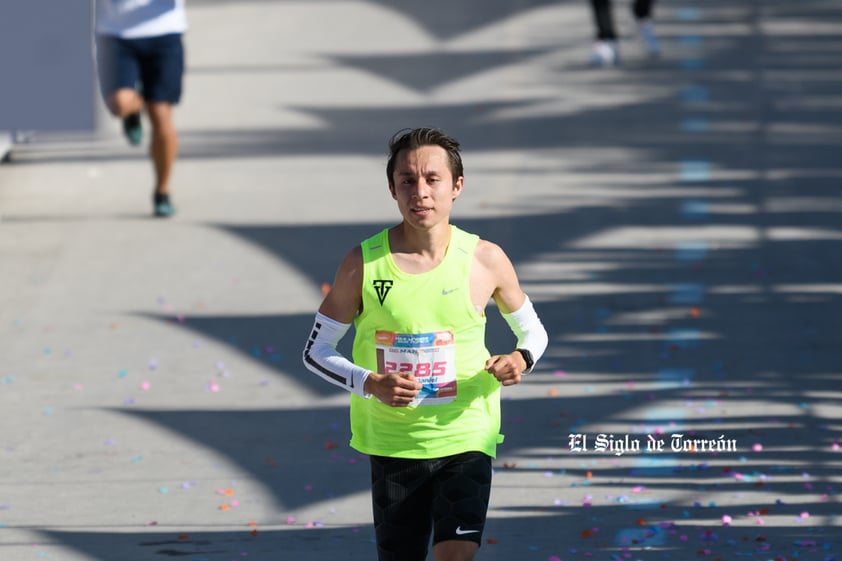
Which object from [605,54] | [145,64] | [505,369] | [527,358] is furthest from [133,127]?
[505,369]

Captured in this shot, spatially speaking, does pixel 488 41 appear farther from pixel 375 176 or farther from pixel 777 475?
pixel 777 475

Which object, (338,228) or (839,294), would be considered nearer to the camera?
(839,294)

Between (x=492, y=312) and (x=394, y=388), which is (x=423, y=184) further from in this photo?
(x=492, y=312)

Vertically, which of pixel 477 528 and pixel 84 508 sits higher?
pixel 477 528

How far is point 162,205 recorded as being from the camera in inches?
412

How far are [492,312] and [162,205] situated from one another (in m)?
2.84

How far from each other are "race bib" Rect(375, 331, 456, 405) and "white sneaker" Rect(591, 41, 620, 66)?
1021cm

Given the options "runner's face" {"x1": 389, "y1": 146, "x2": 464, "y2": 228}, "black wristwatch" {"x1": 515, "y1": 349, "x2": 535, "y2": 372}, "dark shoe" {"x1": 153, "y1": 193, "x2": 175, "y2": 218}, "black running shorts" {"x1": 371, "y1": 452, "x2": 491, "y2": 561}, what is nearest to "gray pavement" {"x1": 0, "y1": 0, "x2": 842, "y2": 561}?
"dark shoe" {"x1": 153, "y1": 193, "x2": 175, "y2": 218}

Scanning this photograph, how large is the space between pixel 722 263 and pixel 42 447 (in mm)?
4319

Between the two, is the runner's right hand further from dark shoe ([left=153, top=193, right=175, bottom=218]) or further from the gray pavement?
dark shoe ([left=153, top=193, right=175, bottom=218])

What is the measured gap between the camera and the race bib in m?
4.34

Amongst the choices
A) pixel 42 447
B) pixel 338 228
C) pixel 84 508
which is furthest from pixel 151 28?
pixel 84 508

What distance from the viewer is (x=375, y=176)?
11344 millimetres

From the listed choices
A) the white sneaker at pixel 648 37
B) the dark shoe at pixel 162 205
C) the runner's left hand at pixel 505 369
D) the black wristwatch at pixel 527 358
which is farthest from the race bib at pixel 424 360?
the white sneaker at pixel 648 37
